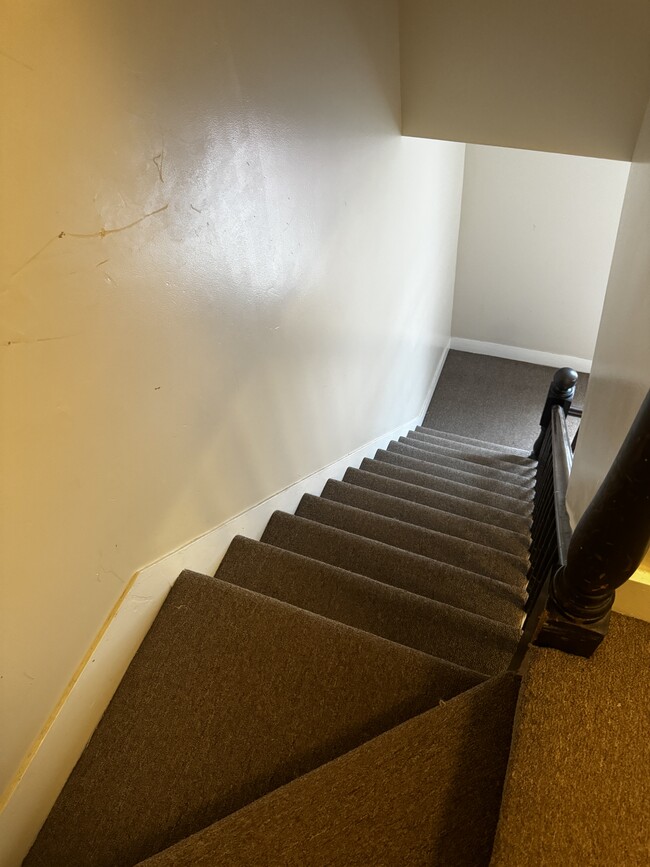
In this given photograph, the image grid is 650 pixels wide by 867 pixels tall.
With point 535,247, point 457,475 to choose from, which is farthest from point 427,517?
point 535,247

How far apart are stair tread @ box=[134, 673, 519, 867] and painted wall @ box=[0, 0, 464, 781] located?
507 millimetres

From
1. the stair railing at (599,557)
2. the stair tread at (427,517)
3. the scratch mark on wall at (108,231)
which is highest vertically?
the scratch mark on wall at (108,231)

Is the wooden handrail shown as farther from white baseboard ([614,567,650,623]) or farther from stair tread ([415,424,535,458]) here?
stair tread ([415,424,535,458])

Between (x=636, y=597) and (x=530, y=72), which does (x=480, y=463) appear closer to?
(x=530, y=72)

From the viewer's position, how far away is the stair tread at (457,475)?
10.9ft

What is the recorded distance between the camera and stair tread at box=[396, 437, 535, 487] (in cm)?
372

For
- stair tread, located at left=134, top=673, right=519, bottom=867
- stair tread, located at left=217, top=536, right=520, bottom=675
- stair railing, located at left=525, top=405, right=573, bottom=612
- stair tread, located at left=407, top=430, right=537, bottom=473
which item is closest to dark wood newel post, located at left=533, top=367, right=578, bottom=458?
stair railing, located at left=525, top=405, right=573, bottom=612

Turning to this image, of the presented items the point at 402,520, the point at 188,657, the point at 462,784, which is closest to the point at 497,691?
the point at 462,784

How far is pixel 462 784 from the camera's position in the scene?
1.02 meters

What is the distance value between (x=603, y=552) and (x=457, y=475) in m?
2.51

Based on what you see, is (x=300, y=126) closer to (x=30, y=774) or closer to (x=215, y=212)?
(x=215, y=212)

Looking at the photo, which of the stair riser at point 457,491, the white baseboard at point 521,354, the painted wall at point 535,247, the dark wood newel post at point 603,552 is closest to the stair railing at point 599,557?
the dark wood newel post at point 603,552

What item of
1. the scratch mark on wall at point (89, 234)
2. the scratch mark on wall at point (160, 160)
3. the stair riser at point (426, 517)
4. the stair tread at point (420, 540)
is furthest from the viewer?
the stair riser at point (426, 517)

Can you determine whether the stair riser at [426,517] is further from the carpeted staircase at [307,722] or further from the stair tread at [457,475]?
the stair tread at [457,475]
